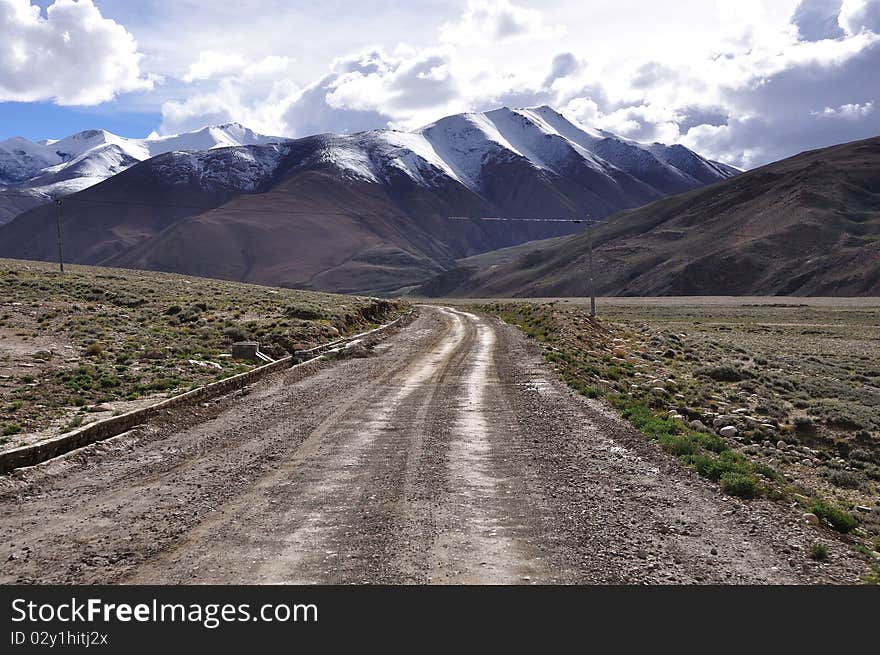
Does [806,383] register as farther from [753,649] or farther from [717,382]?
[753,649]

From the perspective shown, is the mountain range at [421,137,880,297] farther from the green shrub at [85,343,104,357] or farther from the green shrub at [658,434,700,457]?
the green shrub at [85,343,104,357]

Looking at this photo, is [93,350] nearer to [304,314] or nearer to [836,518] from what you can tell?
[304,314]

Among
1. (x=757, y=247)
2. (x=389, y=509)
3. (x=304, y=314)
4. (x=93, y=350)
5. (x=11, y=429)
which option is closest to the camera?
(x=389, y=509)

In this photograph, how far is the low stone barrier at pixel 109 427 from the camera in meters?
12.0

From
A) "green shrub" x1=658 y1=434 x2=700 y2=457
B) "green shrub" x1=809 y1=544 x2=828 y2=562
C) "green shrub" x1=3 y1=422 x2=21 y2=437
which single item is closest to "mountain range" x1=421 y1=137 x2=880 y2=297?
"green shrub" x1=658 y1=434 x2=700 y2=457

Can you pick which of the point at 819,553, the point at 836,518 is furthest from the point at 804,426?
the point at 819,553

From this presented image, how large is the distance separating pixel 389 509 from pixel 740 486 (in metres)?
5.23

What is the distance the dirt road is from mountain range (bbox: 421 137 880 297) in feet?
401

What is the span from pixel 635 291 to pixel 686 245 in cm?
2189

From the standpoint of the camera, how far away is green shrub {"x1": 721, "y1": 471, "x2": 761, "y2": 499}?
1045 centimetres

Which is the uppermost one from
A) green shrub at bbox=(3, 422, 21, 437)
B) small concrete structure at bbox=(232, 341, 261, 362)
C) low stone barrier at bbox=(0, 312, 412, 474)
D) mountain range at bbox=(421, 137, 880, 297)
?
mountain range at bbox=(421, 137, 880, 297)

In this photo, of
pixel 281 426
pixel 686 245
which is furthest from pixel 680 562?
pixel 686 245

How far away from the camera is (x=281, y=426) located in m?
15.9

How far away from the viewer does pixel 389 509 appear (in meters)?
9.55
